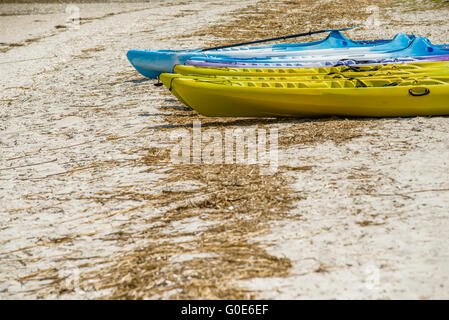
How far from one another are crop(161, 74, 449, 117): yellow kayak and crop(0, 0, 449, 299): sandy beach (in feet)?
0.49

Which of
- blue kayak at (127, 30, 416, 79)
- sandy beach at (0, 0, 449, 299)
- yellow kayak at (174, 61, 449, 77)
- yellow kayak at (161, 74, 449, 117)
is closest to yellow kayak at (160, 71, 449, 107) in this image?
yellow kayak at (161, 74, 449, 117)

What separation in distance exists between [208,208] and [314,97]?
2.39 m

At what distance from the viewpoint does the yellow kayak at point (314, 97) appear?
5680mm

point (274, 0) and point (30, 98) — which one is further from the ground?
point (274, 0)

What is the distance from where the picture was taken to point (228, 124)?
234 inches

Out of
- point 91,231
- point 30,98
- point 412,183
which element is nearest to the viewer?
point 91,231

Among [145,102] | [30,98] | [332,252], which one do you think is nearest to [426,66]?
[145,102]

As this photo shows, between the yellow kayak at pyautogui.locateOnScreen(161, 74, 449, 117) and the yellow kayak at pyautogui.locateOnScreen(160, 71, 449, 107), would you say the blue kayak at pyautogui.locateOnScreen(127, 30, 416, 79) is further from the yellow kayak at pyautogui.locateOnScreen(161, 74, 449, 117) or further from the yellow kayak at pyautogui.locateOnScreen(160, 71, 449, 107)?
the yellow kayak at pyautogui.locateOnScreen(161, 74, 449, 117)

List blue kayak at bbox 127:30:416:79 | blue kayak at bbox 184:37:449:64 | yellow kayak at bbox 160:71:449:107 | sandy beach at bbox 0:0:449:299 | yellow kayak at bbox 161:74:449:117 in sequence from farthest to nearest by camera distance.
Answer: blue kayak at bbox 127:30:416:79 < blue kayak at bbox 184:37:449:64 < yellow kayak at bbox 160:71:449:107 < yellow kayak at bbox 161:74:449:117 < sandy beach at bbox 0:0:449:299

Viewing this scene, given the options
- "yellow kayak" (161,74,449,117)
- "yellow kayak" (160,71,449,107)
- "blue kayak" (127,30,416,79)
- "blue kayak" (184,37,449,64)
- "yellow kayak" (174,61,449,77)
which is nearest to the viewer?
"yellow kayak" (161,74,449,117)

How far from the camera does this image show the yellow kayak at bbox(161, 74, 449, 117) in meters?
5.68

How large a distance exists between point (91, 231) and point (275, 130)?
2.58 metres

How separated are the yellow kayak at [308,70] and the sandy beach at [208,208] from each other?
0.55 m

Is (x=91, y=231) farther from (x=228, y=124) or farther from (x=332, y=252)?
(x=228, y=124)
